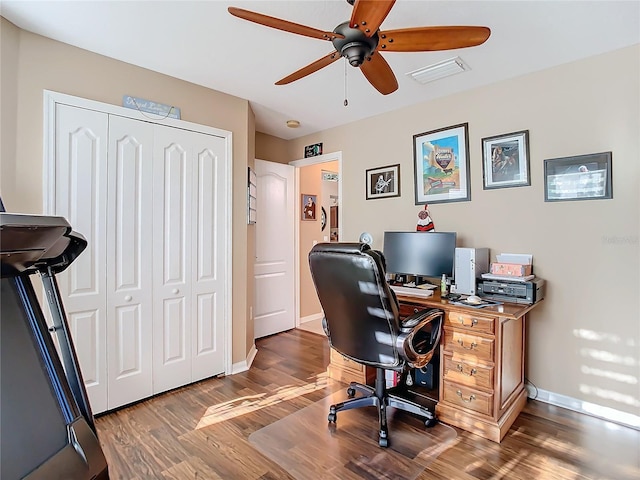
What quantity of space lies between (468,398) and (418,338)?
473 millimetres

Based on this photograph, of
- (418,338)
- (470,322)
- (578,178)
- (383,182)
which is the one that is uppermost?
(383,182)

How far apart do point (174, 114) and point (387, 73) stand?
5.75ft

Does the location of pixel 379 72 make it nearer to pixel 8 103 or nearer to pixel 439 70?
pixel 439 70

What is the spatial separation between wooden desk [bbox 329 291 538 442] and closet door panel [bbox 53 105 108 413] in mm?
2273

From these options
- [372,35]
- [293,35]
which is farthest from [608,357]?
[293,35]

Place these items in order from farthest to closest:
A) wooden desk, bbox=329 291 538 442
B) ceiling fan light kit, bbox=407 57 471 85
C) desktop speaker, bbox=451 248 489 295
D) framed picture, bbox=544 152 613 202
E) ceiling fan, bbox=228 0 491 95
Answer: desktop speaker, bbox=451 248 489 295, ceiling fan light kit, bbox=407 57 471 85, framed picture, bbox=544 152 613 202, wooden desk, bbox=329 291 538 442, ceiling fan, bbox=228 0 491 95

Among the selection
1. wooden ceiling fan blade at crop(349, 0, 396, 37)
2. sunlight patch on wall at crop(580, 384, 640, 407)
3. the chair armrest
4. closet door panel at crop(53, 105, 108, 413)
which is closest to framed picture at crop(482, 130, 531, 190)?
the chair armrest

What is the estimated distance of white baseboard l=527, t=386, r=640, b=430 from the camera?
2.20m

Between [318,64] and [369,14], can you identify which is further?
[318,64]

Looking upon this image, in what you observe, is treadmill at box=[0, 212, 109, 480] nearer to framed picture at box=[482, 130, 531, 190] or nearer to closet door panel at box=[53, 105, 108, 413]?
closet door panel at box=[53, 105, 108, 413]

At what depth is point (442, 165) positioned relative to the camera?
3.08 metres

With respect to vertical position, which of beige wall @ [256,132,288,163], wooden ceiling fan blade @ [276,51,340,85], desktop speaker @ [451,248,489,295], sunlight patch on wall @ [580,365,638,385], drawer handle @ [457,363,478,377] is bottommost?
sunlight patch on wall @ [580,365,638,385]

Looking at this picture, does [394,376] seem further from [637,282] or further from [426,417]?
[637,282]

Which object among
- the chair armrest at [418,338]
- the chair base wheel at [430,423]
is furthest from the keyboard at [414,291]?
the chair base wheel at [430,423]
